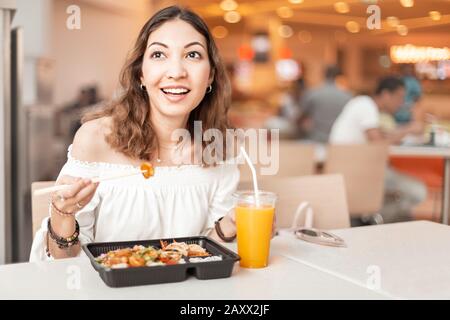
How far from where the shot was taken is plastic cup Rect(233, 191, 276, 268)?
3.60ft

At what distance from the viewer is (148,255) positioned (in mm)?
1016

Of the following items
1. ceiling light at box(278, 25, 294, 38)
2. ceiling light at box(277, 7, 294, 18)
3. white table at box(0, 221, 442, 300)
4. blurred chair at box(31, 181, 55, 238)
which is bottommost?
white table at box(0, 221, 442, 300)

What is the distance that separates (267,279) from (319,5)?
277 inches

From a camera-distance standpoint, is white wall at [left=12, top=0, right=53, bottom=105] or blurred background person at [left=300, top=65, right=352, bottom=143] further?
white wall at [left=12, top=0, right=53, bottom=105]

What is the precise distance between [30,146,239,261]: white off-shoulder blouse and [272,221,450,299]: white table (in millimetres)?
265

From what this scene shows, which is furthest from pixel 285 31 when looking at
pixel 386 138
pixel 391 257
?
pixel 391 257

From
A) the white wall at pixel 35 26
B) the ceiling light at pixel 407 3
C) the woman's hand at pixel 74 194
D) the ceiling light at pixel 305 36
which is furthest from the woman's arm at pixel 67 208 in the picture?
the ceiling light at pixel 305 36

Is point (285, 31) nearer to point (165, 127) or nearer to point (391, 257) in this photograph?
point (165, 127)

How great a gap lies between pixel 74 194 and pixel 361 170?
243 centimetres

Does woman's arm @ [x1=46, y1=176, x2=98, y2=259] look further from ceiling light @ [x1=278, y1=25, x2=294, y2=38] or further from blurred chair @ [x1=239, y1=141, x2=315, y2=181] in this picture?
ceiling light @ [x1=278, y1=25, x2=294, y2=38]

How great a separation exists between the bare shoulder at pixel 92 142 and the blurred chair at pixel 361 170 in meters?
1.99

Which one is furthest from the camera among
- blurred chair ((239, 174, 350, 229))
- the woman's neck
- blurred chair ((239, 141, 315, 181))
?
blurred chair ((239, 141, 315, 181))

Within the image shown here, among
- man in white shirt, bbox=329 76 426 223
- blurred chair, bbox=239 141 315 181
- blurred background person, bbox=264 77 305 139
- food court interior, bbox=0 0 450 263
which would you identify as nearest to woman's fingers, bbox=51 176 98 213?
food court interior, bbox=0 0 450 263

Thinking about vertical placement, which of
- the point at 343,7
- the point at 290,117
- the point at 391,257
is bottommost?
the point at 391,257
